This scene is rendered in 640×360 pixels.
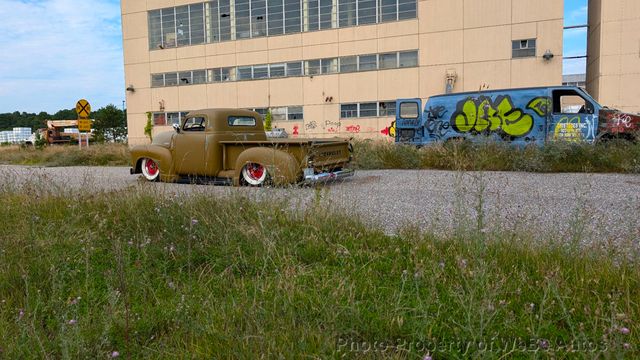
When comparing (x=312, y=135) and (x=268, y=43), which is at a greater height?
(x=268, y=43)

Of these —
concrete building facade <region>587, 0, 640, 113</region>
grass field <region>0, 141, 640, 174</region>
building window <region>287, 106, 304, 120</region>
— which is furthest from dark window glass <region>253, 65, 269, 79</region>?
concrete building facade <region>587, 0, 640, 113</region>

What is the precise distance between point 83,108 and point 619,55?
96.7ft

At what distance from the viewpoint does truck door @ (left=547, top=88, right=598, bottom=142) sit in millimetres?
14078

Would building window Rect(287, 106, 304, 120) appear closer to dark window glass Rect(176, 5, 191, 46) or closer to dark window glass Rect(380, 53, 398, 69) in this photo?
dark window glass Rect(380, 53, 398, 69)

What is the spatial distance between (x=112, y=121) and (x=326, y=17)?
132ft

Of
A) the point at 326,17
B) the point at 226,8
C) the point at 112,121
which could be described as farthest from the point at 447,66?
the point at 112,121

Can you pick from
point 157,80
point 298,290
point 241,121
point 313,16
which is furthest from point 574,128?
point 157,80

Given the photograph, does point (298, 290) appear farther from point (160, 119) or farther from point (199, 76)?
point (160, 119)

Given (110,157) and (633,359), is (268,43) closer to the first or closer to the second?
(110,157)

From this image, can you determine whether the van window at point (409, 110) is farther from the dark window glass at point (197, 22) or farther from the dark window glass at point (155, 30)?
the dark window glass at point (155, 30)

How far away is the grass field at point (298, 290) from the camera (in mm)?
2359

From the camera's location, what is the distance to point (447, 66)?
2934 cm

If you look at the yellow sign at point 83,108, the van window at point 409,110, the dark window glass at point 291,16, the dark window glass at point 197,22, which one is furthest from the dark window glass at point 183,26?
the van window at point 409,110

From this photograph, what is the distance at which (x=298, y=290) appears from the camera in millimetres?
2961
